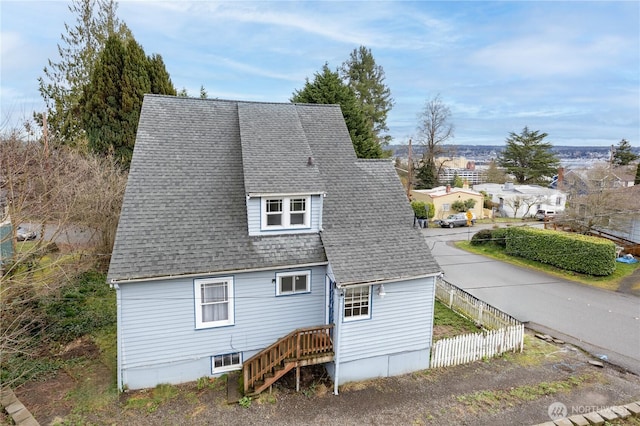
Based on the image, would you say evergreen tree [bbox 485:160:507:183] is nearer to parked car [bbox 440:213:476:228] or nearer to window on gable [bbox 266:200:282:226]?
parked car [bbox 440:213:476:228]

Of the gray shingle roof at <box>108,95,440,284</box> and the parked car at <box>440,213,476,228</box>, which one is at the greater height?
the gray shingle roof at <box>108,95,440,284</box>

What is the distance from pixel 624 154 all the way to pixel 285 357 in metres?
78.6

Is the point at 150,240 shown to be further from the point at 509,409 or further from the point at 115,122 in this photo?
the point at 115,122

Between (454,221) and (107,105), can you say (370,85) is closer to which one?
(454,221)

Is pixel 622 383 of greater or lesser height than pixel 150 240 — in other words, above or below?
below

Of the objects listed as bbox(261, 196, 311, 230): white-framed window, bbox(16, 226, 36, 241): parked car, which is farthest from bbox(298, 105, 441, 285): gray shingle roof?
bbox(16, 226, 36, 241): parked car

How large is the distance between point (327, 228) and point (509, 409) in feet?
24.6

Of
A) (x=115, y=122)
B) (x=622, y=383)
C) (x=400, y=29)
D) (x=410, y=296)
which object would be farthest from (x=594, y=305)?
(x=115, y=122)

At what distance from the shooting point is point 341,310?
10672 mm

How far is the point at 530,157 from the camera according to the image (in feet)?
191

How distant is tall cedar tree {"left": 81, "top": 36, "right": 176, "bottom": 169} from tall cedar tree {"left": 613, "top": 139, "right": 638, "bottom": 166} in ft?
251

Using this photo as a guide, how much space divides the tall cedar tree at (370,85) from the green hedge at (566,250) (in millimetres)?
22169

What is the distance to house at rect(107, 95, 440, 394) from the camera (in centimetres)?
1041

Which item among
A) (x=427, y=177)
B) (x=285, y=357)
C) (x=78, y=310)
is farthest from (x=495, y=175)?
(x=78, y=310)
